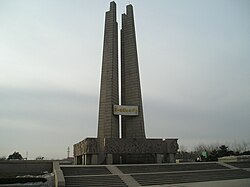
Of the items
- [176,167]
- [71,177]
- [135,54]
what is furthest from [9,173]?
[135,54]

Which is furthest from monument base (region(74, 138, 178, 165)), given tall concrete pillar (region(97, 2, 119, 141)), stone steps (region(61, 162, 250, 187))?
stone steps (region(61, 162, 250, 187))

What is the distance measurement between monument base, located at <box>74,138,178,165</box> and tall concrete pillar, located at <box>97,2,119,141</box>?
1624 mm

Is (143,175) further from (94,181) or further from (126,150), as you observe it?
(126,150)

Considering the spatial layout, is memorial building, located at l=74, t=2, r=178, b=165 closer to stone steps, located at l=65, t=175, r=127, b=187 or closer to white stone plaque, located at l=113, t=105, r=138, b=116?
white stone plaque, located at l=113, t=105, r=138, b=116

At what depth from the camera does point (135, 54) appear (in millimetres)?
30250

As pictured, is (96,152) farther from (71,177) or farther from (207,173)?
(207,173)

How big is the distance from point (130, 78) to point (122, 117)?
4577mm

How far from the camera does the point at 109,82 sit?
27.9 meters

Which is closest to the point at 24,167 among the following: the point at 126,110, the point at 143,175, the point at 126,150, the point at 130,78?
the point at 126,150

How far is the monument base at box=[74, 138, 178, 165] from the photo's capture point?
23.6 meters

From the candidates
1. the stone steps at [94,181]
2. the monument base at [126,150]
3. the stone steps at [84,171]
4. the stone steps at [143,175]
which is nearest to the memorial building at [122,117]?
the monument base at [126,150]

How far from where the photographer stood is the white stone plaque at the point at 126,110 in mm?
27322

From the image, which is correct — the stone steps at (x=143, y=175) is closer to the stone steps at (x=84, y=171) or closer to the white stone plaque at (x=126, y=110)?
the stone steps at (x=84, y=171)

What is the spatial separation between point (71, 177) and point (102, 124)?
11312mm
